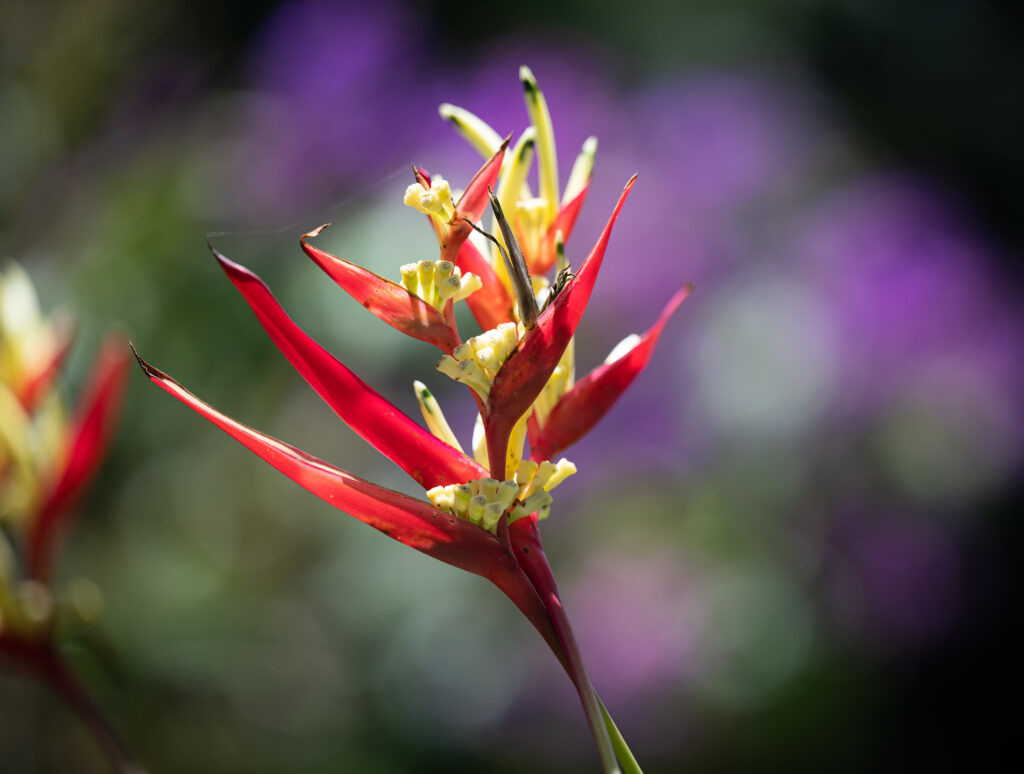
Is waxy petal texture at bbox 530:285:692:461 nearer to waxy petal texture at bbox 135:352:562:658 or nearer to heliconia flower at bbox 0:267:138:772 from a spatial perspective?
waxy petal texture at bbox 135:352:562:658

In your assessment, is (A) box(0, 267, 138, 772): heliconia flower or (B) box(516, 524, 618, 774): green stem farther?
(A) box(0, 267, 138, 772): heliconia flower


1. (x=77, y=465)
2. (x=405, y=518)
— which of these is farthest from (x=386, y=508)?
(x=77, y=465)

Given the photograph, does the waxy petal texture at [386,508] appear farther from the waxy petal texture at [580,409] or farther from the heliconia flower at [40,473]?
the heliconia flower at [40,473]

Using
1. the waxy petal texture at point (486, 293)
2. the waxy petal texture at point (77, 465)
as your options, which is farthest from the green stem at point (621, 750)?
the waxy petal texture at point (77, 465)

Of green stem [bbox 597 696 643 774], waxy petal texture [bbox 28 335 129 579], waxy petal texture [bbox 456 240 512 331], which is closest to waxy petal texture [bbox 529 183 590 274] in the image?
waxy petal texture [bbox 456 240 512 331]

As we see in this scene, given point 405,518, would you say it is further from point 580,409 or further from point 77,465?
point 77,465

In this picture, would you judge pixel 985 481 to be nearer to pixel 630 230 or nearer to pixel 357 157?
pixel 630 230
